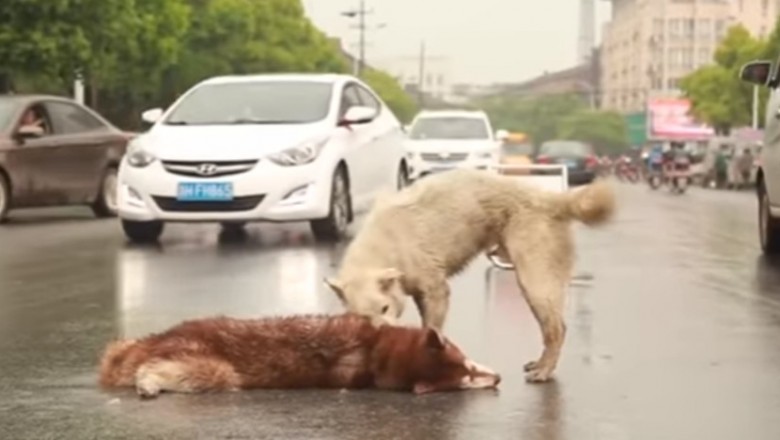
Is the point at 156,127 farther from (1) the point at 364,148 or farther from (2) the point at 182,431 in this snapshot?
(2) the point at 182,431

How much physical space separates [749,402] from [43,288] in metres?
5.74

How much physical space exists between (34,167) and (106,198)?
1.69m

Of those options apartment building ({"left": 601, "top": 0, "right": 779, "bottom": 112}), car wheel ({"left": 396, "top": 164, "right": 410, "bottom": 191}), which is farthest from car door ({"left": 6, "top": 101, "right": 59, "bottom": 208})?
apartment building ({"left": 601, "top": 0, "right": 779, "bottom": 112})

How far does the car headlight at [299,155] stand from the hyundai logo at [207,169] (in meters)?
0.48

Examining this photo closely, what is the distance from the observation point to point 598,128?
108312 millimetres

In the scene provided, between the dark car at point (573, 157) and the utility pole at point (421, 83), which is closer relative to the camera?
the dark car at point (573, 157)

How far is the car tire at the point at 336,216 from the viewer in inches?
566

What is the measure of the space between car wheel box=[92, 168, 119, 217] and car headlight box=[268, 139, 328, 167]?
6.53 meters

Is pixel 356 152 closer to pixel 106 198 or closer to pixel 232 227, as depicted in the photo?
pixel 232 227

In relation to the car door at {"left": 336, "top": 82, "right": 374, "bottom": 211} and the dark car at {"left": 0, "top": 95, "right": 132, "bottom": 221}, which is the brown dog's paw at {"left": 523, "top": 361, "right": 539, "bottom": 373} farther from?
the dark car at {"left": 0, "top": 95, "right": 132, "bottom": 221}

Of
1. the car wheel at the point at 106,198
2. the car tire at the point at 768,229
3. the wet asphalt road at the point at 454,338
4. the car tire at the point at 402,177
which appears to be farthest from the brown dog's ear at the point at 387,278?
the car wheel at the point at 106,198

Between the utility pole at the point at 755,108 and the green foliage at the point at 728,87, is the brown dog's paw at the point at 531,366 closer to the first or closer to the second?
the utility pole at the point at 755,108

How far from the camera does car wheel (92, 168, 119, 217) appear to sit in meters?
20.1

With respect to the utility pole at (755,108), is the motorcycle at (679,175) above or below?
below
